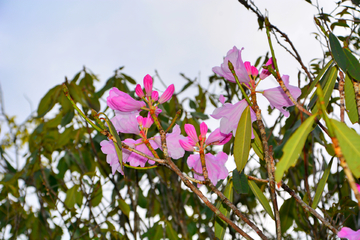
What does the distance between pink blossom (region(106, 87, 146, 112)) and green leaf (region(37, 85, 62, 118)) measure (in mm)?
938

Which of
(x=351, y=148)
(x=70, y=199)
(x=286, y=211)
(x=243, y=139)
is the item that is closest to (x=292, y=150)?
(x=351, y=148)

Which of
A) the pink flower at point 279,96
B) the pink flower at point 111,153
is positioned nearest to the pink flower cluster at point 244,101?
the pink flower at point 279,96

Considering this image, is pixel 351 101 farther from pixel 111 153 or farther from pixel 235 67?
pixel 111 153

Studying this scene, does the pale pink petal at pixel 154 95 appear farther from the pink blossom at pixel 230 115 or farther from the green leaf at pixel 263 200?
the green leaf at pixel 263 200

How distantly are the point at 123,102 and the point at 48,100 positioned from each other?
39.4 inches

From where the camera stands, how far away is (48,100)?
4.53ft

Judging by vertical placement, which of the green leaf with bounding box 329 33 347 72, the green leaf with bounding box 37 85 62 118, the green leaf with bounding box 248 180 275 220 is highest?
the green leaf with bounding box 37 85 62 118

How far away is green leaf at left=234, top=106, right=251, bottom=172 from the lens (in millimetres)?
485

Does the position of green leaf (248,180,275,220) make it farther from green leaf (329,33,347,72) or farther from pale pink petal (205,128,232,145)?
green leaf (329,33,347,72)

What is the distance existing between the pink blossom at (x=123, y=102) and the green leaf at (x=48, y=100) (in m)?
0.94

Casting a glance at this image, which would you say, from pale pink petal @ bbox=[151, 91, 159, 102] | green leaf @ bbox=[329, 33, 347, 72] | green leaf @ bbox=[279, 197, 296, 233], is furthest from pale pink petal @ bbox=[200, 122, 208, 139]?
green leaf @ bbox=[279, 197, 296, 233]

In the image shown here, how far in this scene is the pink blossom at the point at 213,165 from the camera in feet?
1.91

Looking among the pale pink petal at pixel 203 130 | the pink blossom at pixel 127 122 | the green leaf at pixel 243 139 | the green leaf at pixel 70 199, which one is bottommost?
the green leaf at pixel 243 139

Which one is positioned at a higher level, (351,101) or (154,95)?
(154,95)
